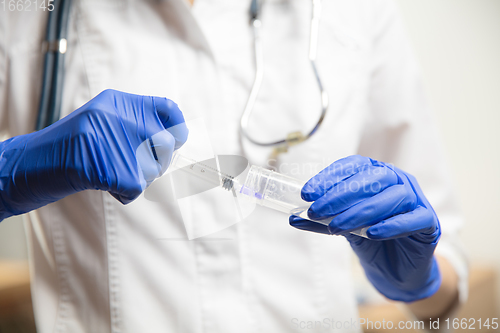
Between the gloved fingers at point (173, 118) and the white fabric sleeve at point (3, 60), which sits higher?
the white fabric sleeve at point (3, 60)

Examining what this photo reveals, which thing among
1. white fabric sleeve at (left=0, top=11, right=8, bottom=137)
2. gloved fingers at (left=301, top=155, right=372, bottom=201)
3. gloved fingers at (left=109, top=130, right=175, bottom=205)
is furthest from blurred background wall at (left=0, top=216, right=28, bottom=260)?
gloved fingers at (left=301, top=155, right=372, bottom=201)

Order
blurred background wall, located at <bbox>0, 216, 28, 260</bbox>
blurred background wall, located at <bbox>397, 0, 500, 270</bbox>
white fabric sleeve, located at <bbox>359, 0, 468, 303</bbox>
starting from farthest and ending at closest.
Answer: blurred background wall, located at <bbox>397, 0, 500, 270</bbox> < blurred background wall, located at <bbox>0, 216, 28, 260</bbox> < white fabric sleeve, located at <bbox>359, 0, 468, 303</bbox>

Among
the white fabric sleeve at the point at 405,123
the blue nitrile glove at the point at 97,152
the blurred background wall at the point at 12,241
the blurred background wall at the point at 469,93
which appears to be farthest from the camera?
the blurred background wall at the point at 469,93

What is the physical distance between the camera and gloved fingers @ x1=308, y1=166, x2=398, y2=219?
37 centimetres

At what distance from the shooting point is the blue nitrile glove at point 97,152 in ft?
1.11

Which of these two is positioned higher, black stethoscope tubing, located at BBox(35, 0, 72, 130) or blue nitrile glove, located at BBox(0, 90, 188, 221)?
black stethoscope tubing, located at BBox(35, 0, 72, 130)

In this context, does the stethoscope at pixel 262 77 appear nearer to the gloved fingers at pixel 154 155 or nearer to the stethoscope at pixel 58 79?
the stethoscope at pixel 58 79

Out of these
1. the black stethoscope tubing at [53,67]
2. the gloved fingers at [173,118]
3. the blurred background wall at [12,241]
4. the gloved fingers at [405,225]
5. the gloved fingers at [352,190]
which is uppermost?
the black stethoscope tubing at [53,67]

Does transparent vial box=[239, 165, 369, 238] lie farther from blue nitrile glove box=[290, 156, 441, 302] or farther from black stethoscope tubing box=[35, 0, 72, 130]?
black stethoscope tubing box=[35, 0, 72, 130]

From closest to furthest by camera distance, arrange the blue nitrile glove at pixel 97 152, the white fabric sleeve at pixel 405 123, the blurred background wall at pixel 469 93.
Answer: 1. the blue nitrile glove at pixel 97 152
2. the white fabric sleeve at pixel 405 123
3. the blurred background wall at pixel 469 93

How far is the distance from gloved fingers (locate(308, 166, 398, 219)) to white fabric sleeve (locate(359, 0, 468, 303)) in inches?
8.8

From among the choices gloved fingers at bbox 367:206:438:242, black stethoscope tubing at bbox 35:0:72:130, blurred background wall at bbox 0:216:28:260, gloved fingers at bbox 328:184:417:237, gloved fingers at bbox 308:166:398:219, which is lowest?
blurred background wall at bbox 0:216:28:260

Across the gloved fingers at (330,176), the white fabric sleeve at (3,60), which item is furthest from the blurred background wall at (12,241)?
the gloved fingers at (330,176)

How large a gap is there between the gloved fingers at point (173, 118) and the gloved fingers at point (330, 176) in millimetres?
152
